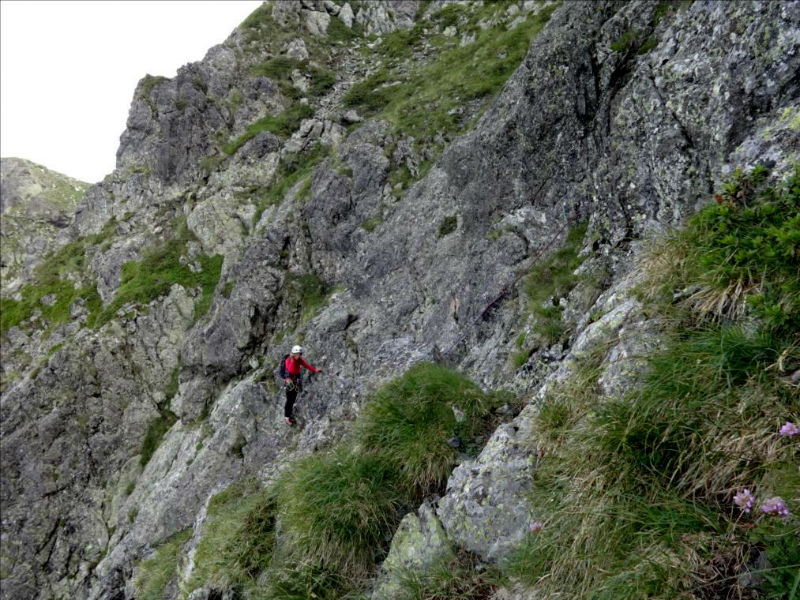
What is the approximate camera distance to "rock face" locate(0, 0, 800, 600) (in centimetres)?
762

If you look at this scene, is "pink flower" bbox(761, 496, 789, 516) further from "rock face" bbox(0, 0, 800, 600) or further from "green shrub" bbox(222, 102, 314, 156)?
"green shrub" bbox(222, 102, 314, 156)

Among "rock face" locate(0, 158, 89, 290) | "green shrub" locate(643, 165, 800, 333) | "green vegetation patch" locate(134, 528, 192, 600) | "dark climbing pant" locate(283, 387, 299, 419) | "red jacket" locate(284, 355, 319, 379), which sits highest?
"rock face" locate(0, 158, 89, 290)

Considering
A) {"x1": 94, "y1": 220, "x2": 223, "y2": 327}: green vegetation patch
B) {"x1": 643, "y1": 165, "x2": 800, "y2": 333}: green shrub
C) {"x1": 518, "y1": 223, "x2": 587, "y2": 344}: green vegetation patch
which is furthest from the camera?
{"x1": 94, "y1": 220, "x2": 223, "y2": 327}: green vegetation patch

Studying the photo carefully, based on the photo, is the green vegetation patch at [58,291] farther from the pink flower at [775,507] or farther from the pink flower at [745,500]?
the pink flower at [775,507]

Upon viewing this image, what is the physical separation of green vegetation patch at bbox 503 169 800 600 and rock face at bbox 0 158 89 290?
10713 cm

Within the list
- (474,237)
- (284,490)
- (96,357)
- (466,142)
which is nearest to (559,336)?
(284,490)

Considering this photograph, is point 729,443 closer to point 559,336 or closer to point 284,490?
point 559,336

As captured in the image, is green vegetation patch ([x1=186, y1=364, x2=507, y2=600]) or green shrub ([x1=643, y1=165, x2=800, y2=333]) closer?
green shrub ([x1=643, y1=165, x2=800, y2=333])

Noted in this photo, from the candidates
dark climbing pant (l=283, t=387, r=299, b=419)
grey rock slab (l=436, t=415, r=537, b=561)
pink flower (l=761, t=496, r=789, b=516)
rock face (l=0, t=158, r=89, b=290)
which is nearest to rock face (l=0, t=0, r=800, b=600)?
grey rock slab (l=436, t=415, r=537, b=561)

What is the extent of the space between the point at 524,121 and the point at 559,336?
28.0 feet

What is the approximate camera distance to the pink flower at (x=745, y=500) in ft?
11.5

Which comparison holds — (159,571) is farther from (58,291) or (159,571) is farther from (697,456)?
(58,291)

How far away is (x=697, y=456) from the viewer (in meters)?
4.21

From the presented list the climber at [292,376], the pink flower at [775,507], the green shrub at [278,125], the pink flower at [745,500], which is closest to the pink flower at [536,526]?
the pink flower at [745,500]
